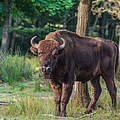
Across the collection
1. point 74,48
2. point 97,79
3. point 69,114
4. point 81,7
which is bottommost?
point 69,114

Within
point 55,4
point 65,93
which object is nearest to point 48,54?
point 65,93

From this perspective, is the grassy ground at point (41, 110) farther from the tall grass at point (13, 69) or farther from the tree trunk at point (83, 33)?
the tall grass at point (13, 69)

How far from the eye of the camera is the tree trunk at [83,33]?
9.88 m

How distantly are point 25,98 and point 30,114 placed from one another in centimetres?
73

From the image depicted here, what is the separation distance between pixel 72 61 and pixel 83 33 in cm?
162

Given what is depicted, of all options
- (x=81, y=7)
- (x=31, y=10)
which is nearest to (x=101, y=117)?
(x=81, y=7)

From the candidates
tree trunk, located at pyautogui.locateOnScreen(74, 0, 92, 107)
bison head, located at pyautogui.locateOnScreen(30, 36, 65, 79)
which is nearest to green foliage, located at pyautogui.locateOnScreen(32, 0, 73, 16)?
tree trunk, located at pyautogui.locateOnScreen(74, 0, 92, 107)

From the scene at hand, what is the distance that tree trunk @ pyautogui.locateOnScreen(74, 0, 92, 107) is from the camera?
9.88 metres

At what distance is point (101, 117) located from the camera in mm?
8258

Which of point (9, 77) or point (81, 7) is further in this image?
point (9, 77)

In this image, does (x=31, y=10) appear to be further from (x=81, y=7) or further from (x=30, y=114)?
(x=30, y=114)

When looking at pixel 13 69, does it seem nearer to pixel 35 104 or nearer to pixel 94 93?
pixel 94 93

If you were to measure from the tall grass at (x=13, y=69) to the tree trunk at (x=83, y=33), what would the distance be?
12.3 feet

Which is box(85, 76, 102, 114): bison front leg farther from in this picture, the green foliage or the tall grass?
the green foliage
